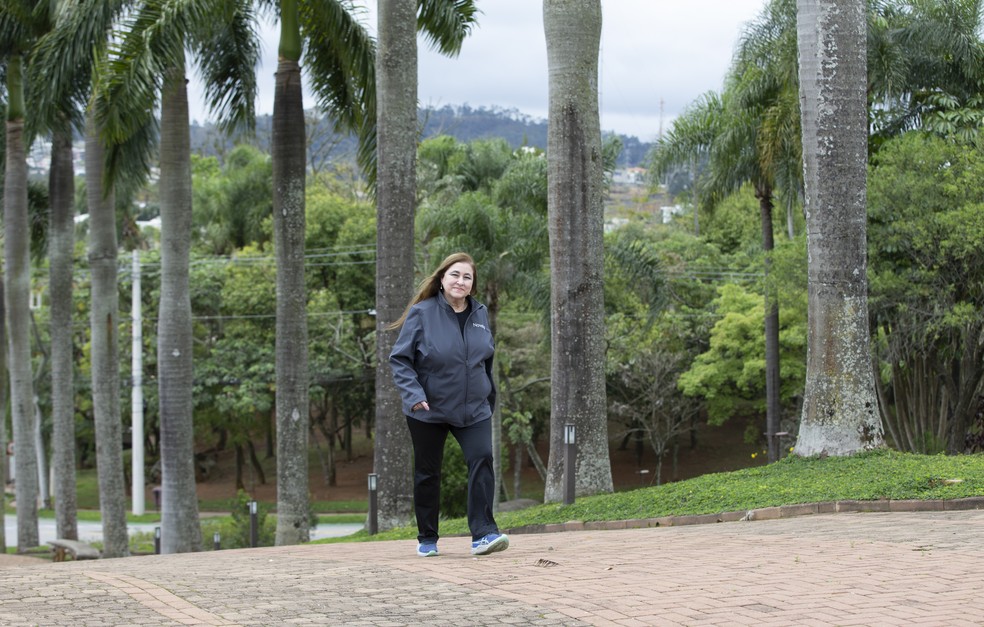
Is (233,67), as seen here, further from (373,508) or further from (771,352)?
(771,352)

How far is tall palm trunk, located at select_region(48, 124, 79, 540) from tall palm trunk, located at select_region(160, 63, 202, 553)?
6795mm

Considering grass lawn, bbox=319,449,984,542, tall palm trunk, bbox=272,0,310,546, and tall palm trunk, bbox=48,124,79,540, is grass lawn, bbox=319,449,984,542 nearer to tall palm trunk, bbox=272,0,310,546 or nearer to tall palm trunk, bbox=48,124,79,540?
tall palm trunk, bbox=272,0,310,546

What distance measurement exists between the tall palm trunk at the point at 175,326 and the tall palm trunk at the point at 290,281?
1.56m

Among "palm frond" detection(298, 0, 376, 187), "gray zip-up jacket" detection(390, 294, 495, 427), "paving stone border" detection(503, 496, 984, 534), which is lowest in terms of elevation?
"paving stone border" detection(503, 496, 984, 534)

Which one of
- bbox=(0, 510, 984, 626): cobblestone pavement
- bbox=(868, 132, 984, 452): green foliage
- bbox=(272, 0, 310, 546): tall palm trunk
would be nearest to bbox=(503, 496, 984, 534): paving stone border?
bbox=(0, 510, 984, 626): cobblestone pavement

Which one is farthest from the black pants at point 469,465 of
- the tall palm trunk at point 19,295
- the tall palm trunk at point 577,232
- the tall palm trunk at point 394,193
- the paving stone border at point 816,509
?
the tall palm trunk at point 19,295

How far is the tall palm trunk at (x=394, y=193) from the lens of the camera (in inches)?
613

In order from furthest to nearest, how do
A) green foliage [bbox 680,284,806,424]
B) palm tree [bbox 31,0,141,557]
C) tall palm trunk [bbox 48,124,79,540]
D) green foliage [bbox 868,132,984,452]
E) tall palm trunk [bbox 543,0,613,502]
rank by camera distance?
green foliage [bbox 680,284,806,424] < tall palm trunk [bbox 48,124,79,540] < palm tree [bbox 31,0,141,557] < green foliage [bbox 868,132,984,452] < tall palm trunk [bbox 543,0,613,502]

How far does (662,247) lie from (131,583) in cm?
3483

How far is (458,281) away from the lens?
23.9 feet

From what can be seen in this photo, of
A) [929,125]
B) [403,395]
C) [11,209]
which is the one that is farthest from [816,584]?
[11,209]

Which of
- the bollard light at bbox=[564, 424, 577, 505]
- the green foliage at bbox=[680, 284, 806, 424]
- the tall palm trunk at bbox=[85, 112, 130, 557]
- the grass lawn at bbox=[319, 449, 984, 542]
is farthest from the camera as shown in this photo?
the green foliage at bbox=[680, 284, 806, 424]

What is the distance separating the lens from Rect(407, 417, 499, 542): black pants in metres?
7.38

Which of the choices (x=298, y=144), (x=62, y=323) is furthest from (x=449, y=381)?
(x=62, y=323)
